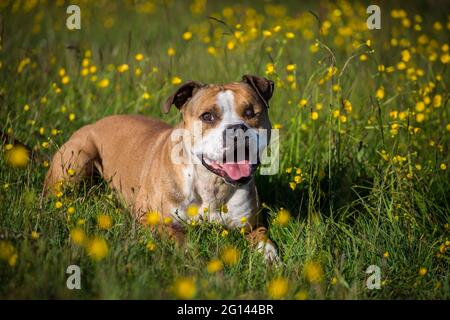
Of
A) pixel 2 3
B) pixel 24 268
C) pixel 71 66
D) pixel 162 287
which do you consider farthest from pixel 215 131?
pixel 2 3

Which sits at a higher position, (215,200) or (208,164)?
(208,164)

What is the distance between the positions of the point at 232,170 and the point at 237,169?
4cm

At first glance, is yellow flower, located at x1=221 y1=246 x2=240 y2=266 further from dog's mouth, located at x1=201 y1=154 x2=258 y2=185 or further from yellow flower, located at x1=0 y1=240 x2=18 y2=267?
yellow flower, located at x1=0 y1=240 x2=18 y2=267

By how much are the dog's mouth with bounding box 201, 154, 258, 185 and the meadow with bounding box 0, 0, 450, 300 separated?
14.8 inches

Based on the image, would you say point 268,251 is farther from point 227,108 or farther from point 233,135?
point 227,108

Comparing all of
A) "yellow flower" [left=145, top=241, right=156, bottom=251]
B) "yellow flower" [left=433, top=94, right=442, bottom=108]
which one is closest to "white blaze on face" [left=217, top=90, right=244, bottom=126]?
"yellow flower" [left=145, top=241, right=156, bottom=251]

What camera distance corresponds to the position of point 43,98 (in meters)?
6.12

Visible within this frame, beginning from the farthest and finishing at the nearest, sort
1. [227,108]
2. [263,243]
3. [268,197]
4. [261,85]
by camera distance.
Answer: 1. [268,197]
2. [261,85]
3. [227,108]
4. [263,243]

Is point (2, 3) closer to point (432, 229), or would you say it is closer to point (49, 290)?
point (49, 290)

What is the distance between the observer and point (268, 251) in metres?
4.39

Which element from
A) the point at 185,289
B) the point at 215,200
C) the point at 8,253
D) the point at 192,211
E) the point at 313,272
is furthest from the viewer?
the point at 215,200

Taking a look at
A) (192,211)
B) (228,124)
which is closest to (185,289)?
(192,211)

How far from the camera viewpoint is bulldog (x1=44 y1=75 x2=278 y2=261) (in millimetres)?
4395

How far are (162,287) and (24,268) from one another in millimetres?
774
